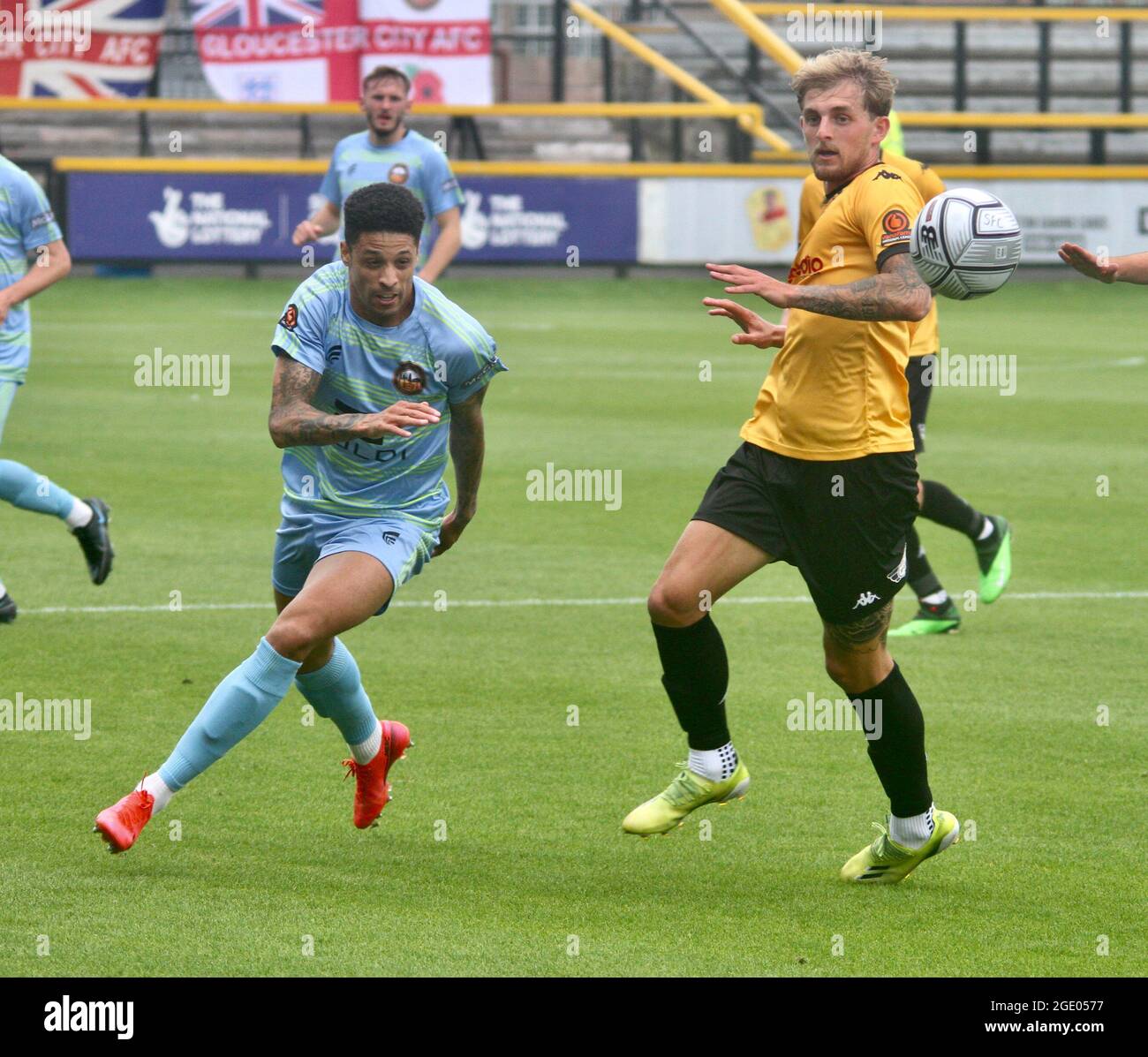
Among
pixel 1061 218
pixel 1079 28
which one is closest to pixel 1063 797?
pixel 1061 218

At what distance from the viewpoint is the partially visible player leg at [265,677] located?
5.41m

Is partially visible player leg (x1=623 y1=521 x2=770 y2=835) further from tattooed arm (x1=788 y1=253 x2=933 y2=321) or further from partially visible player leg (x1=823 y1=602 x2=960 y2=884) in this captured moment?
tattooed arm (x1=788 y1=253 x2=933 y2=321)

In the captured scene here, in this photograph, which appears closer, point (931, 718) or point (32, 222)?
point (931, 718)

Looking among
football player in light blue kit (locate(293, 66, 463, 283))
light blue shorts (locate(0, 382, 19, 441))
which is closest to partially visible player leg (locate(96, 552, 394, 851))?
light blue shorts (locate(0, 382, 19, 441))

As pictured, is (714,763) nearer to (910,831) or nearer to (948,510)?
(910,831)

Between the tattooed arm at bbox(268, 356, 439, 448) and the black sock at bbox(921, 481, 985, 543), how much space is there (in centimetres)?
399

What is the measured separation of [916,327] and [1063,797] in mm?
2409

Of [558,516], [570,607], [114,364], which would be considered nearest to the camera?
[570,607]

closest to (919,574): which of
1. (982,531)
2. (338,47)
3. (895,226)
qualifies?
(982,531)

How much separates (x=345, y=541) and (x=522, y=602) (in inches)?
150

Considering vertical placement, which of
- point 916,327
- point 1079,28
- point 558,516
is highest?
point 1079,28

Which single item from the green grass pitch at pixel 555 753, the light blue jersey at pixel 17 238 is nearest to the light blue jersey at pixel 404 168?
the green grass pitch at pixel 555 753
